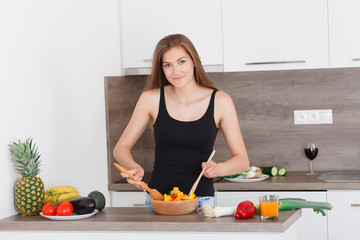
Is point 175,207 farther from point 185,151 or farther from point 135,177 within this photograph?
point 185,151

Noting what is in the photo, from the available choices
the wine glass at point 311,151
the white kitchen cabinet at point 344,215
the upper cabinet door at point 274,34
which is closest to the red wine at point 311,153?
the wine glass at point 311,151

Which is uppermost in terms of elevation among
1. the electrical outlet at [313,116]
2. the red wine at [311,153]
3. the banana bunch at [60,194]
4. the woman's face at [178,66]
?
the woman's face at [178,66]

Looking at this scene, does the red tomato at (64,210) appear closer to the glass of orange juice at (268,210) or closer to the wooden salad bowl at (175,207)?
the wooden salad bowl at (175,207)

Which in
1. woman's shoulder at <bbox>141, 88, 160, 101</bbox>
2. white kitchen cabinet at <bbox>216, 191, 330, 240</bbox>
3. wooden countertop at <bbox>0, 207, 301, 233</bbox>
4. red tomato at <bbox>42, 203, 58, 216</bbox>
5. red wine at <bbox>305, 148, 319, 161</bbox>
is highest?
woman's shoulder at <bbox>141, 88, 160, 101</bbox>

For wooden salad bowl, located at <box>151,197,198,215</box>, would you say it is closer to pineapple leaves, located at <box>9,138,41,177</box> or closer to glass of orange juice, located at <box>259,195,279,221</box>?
glass of orange juice, located at <box>259,195,279,221</box>

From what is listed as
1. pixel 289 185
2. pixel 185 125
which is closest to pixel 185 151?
pixel 185 125

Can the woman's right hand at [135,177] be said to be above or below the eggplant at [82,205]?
above

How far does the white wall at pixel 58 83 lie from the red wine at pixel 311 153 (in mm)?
1255

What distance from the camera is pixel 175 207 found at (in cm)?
202

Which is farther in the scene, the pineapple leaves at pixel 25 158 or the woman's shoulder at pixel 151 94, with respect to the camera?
the woman's shoulder at pixel 151 94

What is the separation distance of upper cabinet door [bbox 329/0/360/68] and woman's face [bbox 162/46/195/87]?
1.22m

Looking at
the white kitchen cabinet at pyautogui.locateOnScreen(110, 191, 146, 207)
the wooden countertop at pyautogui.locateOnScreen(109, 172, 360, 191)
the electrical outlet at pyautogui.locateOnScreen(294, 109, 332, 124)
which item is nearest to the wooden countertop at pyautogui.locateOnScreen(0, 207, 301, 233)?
the wooden countertop at pyautogui.locateOnScreen(109, 172, 360, 191)

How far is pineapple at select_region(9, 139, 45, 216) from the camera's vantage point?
2200 mm

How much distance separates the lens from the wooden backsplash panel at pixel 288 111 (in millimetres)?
3592
